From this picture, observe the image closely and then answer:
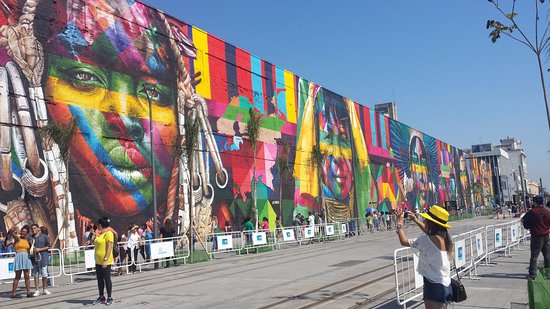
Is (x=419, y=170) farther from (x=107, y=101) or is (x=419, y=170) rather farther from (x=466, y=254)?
(x=466, y=254)

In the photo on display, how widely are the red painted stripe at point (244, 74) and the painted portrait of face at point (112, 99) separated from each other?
826 cm

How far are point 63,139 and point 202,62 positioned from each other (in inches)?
591

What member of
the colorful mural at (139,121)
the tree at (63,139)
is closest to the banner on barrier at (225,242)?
the colorful mural at (139,121)

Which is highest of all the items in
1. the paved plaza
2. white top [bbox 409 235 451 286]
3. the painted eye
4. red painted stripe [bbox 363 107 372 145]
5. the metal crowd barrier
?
red painted stripe [bbox 363 107 372 145]

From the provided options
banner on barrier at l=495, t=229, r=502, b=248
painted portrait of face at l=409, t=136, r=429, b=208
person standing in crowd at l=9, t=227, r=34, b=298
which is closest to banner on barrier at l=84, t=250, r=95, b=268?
person standing in crowd at l=9, t=227, r=34, b=298

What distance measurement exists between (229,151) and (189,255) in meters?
16.7

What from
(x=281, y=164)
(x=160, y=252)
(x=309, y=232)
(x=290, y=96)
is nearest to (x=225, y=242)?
(x=160, y=252)

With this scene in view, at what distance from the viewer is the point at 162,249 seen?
20016 mm

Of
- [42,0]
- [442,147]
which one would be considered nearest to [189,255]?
[42,0]

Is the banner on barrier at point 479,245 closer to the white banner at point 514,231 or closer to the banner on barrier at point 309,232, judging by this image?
the white banner at point 514,231

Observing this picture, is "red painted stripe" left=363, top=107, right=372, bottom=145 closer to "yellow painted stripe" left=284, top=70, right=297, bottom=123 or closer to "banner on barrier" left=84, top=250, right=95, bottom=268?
"yellow painted stripe" left=284, top=70, right=297, bottom=123

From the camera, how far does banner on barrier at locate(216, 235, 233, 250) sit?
23.8 m

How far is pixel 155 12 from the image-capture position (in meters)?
33.0

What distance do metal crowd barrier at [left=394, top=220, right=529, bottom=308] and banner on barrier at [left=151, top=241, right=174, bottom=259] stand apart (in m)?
10.8
